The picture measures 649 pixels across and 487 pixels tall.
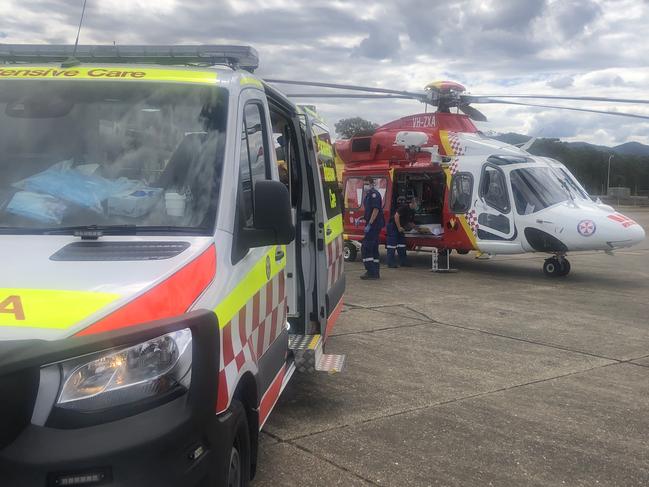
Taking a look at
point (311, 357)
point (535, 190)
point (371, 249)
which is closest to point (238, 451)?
point (311, 357)

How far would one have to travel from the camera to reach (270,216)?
2891mm

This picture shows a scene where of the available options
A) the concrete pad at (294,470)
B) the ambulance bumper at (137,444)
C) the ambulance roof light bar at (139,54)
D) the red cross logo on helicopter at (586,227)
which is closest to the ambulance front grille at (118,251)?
the ambulance bumper at (137,444)

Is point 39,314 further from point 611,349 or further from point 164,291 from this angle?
point 611,349

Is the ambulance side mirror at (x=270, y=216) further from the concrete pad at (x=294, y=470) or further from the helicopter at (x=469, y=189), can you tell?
the helicopter at (x=469, y=189)

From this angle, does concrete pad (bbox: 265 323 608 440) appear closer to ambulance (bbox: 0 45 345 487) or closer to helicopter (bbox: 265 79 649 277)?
ambulance (bbox: 0 45 345 487)

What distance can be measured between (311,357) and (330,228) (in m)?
1.33

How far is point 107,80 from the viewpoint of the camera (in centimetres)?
328

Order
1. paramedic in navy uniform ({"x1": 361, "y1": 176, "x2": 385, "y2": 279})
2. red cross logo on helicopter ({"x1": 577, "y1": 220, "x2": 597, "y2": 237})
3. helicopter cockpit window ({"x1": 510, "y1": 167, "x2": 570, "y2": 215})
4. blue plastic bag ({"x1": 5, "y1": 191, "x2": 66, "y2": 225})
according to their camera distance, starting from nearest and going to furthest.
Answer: blue plastic bag ({"x1": 5, "y1": 191, "x2": 66, "y2": 225})
red cross logo on helicopter ({"x1": 577, "y1": 220, "x2": 597, "y2": 237})
paramedic in navy uniform ({"x1": 361, "y1": 176, "x2": 385, "y2": 279})
helicopter cockpit window ({"x1": 510, "y1": 167, "x2": 570, "y2": 215})

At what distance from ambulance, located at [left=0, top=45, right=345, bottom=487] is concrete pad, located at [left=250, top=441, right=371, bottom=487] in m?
0.44

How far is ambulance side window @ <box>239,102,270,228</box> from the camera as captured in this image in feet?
10.4

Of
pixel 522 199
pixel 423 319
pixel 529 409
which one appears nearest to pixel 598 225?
pixel 522 199

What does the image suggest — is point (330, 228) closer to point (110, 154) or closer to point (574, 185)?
point (110, 154)

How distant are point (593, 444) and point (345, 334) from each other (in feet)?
11.0

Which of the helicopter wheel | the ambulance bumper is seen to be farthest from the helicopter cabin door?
the ambulance bumper
